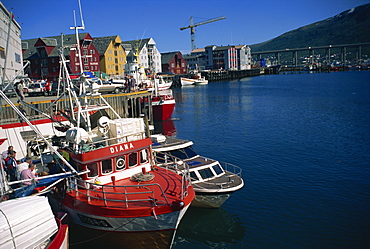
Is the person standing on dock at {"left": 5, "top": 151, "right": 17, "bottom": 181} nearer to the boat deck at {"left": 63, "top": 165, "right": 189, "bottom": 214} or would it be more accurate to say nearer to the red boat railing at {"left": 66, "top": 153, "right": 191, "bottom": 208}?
the red boat railing at {"left": 66, "top": 153, "right": 191, "bottom": 208}

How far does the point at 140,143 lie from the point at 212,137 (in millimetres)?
19879

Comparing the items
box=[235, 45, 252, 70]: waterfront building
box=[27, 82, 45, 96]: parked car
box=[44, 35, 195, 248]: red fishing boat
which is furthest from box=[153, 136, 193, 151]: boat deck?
box=[235, 45, 252, 70]: waterfront building

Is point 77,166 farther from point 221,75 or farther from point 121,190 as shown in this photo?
point 221,75

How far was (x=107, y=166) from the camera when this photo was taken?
47.5 ft

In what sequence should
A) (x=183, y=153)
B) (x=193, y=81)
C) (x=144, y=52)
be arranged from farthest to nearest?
(x=193, y=81) < (x=144, y=52) < (x=183, y=153)

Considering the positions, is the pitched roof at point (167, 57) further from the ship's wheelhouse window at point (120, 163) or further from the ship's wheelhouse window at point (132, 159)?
the ship's wheelhouse window at point (120, 163)

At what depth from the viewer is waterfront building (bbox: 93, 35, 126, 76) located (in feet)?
291

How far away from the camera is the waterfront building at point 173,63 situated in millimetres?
125000

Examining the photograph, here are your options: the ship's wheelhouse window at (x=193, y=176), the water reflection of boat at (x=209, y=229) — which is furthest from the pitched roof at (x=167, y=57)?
the water reflection of boat at (x=209, y=229)

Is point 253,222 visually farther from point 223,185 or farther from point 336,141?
point 336,141

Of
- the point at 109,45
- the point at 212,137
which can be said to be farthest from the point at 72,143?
the point at 109,45

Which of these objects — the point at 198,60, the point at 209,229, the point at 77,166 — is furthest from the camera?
the point at 198,60

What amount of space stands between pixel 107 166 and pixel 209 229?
5854 millimetres

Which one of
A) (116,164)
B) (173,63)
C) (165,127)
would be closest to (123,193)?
(116,164)
